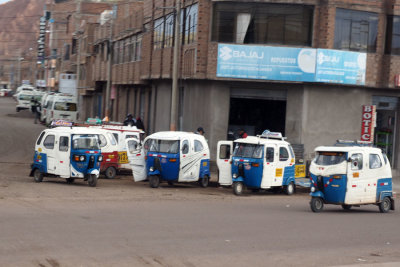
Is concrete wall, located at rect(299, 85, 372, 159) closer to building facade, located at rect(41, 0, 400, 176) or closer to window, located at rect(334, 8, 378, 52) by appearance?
building facade, located at rect(41, 0, 400, 176)

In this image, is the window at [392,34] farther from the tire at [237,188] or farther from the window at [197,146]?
the tire at [237,188]

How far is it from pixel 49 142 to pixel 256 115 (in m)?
14.0

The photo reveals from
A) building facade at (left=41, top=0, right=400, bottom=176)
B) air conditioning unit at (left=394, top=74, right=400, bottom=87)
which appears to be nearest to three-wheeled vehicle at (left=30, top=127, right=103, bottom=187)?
building facade at (left=41, top=0, right=400, bottom=176)

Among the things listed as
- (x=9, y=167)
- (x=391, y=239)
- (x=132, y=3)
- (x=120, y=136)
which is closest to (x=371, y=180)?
(x=391, y=239)

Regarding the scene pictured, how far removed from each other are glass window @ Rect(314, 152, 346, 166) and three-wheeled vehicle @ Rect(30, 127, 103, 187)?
760 centimetres

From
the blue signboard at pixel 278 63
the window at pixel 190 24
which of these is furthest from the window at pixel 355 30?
the window at pixel 190 24

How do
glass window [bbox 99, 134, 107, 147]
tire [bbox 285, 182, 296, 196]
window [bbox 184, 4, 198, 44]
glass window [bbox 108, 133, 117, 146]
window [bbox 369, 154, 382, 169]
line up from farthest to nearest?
window [bbox 184, 4, 198, 44]
glass window [bbox 108, 133, 117, 146]
glass window [bbox 99, 134, 107, 147]
tire [bbox 285, 182, 296, 196]
window [bbox 369, 154, 382, 169]

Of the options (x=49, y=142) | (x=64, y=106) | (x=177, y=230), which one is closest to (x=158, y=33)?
(x=64, y=106)

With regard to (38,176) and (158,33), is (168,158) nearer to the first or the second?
(38,176)

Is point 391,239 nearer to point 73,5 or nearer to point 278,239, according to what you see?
point 278,239

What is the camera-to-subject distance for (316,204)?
66.6 ft

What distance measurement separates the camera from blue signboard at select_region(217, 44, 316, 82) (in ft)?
110

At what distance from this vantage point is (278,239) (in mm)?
14555

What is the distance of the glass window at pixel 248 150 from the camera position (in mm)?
24438
